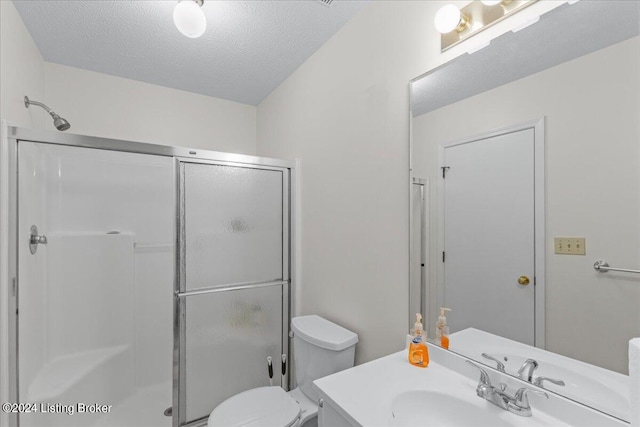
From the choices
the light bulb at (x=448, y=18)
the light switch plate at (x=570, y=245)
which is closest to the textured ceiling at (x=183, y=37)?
the light bulb at (x=448, y=18)

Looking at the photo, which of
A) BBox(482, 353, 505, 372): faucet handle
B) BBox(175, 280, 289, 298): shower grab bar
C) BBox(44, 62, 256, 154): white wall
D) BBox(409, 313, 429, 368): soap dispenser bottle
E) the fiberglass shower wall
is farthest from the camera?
BBox(44, 62, 256, 154): white wall

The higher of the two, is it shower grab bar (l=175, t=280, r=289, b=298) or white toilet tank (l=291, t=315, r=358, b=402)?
shower grab bar (l=175, t=280, r=289, b=298)

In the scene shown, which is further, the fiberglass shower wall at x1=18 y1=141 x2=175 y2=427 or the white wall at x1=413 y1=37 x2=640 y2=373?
the fiberglass shower wall at x1=18 y1=141 x2=175 y2=427

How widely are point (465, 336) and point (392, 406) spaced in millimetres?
389

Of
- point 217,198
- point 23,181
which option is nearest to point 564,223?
point 217,198

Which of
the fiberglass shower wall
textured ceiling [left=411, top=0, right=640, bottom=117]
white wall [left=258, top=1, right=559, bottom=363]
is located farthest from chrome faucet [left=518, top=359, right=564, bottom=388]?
the fiberglass shower wall

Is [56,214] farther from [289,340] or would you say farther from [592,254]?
[592,254]

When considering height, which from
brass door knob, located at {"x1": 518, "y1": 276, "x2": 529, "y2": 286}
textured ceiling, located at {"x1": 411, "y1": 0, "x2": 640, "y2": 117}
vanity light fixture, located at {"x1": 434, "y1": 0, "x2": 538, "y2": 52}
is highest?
vanity light fixture, located at {"x1": 434, "y1": 0, "x2": 538, "y2": 52}

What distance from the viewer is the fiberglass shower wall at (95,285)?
5.16 ft

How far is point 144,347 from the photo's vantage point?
2.33 meters

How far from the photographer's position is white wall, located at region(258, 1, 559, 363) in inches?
51.1

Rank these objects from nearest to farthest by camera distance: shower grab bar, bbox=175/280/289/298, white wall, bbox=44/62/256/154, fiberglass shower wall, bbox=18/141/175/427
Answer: fiberglass shower wall, bbox=18/141/175/427 → shower grab bar, bbox=175/280/289/298 → white wall, bbox=44/62/256/154

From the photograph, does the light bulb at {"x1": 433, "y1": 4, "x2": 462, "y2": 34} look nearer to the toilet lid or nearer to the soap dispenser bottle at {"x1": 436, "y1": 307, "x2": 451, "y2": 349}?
the soap dispenser bottle at {"x1": 436, "y1": 307, "x2": 451, "y2": 349}

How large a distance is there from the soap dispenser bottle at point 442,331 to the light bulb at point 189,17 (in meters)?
1.60
